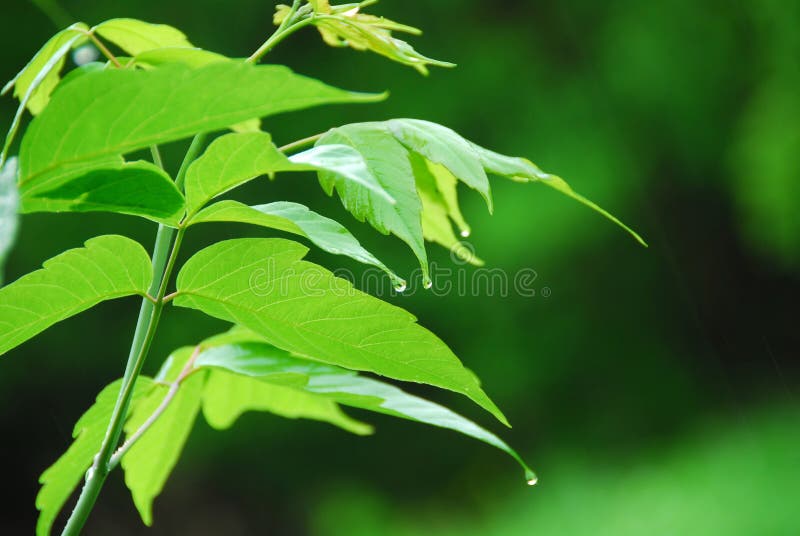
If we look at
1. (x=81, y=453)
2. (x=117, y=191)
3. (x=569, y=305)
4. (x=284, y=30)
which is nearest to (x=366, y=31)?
(x=284, y=30)

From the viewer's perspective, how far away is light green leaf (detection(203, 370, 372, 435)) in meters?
0.56

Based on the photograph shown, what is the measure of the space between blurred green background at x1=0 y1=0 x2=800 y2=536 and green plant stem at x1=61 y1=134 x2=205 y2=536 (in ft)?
6.15

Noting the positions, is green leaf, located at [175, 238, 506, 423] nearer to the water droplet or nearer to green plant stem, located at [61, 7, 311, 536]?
green plant stem, located at [61, 7, 311, 536]

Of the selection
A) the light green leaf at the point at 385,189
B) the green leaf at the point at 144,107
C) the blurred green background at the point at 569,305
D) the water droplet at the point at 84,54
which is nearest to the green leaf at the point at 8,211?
the green leaf at the point at 144,107

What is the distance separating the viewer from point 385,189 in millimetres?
350

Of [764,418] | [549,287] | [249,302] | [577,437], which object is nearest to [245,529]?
[577,437]

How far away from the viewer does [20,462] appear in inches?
105

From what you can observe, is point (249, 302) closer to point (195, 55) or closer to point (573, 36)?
point (195, 55)

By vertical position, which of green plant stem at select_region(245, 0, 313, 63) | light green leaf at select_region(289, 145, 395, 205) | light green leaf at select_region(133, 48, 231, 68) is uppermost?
green plant stem at select_region(245, 0, 313, 63)

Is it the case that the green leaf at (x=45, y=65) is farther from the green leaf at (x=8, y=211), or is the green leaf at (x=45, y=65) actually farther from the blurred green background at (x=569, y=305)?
the blurred green background at (x=569, y=305)

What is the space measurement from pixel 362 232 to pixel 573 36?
1.10 m

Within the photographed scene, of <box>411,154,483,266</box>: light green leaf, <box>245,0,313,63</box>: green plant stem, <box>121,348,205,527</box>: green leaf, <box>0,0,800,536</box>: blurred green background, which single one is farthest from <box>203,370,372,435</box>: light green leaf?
<box>0,0,800,536</box>: blurred green background

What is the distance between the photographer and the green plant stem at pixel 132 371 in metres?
0.34

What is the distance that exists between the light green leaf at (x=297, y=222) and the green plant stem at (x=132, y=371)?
25 millimetres
